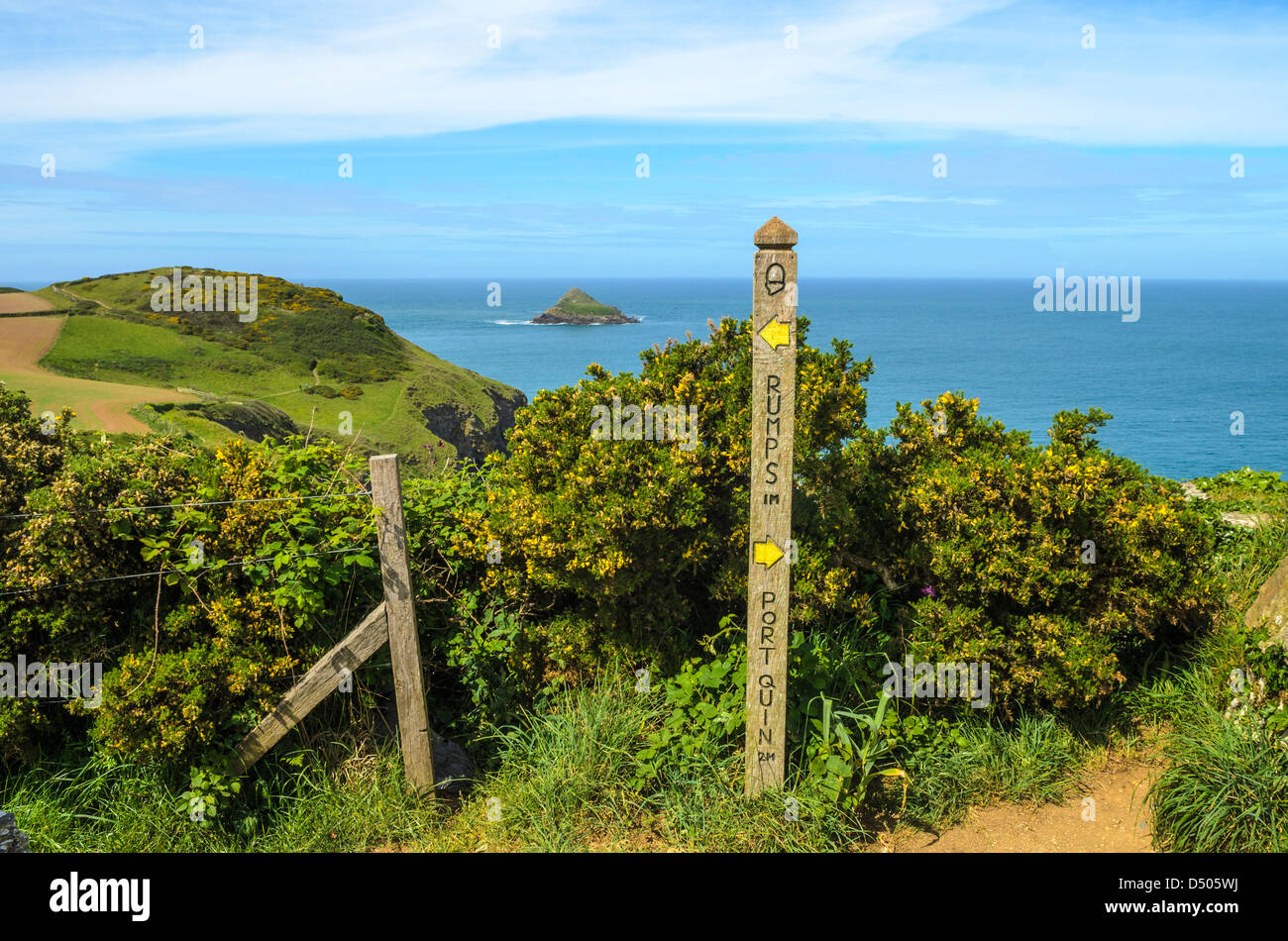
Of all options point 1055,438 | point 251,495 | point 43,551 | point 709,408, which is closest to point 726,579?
point 709,408

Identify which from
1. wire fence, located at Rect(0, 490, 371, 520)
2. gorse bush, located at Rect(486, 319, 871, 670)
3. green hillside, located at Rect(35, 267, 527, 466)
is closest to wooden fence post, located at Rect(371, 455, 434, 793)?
wire fence, located at Rect(0, 490, 371, 520)

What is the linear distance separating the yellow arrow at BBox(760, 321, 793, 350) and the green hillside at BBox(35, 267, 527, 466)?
1577 centimetres

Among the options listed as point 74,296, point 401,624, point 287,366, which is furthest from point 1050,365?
point 401,624

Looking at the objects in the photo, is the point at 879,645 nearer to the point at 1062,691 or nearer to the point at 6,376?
the point at 1062,691

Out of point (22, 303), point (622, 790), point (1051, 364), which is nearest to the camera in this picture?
point (622, 790)

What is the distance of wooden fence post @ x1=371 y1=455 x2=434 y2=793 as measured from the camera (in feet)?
17.6

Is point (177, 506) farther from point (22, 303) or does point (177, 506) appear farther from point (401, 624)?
point (22, 303)

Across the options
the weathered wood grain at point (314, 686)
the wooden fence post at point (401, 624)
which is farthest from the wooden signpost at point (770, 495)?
the weathered wood grain at point (314, 686)

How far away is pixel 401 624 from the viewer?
5.48 meters

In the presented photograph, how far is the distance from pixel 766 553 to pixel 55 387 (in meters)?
18.6

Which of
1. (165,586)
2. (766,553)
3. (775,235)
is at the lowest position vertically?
(165,586)

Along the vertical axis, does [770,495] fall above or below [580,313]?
below

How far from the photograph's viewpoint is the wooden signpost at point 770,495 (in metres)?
4.59

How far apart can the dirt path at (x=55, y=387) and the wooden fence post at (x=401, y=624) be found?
300 inches
